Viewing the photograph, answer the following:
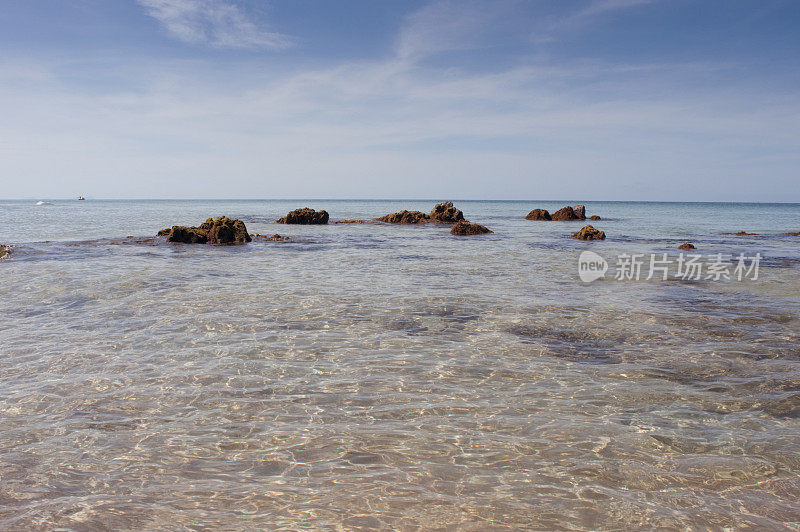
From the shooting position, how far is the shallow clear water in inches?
155

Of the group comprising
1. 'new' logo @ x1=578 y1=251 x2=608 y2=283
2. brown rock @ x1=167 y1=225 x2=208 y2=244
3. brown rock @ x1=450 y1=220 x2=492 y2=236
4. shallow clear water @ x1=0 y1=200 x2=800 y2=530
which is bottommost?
shallow clear water @ x1=0 y1=200 x2=800 y2=530

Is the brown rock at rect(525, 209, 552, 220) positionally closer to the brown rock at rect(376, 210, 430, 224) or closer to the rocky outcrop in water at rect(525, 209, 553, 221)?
the rocky outcrop in water at rect(525, 209, 553, 221)

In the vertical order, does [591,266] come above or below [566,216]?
below

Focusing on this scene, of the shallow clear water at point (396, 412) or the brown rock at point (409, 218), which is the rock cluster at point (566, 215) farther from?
the shallow clear water at point (396, 412)

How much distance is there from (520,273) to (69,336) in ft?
41.5

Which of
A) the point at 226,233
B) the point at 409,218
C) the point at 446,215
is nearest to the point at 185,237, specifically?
the point at 226,233

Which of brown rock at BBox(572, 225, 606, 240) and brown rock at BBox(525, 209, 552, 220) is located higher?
brown rock at BBox(525, 209, 552, 220)

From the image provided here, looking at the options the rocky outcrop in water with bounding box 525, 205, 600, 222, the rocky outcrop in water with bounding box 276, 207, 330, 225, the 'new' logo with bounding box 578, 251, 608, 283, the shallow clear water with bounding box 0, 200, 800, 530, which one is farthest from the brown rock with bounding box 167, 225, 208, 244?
the rocky outcrop in water with bounding box 525, 205, 600, 222

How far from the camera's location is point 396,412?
560 centimetres

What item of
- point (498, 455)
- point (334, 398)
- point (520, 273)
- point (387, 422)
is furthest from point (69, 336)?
point (520, 273)

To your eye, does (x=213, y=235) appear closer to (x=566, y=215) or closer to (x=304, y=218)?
(x=304, y=218)

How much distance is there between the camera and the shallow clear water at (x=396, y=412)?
3939mm

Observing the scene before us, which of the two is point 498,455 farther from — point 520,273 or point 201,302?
point 520,273

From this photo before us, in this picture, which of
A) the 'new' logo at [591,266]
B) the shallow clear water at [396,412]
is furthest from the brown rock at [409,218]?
the shallow clear water at [396,412]
